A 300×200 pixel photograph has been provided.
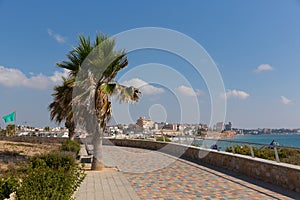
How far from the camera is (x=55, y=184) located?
401 centimetres

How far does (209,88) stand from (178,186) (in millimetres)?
8502

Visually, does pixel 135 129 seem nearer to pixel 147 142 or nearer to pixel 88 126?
pixel 147 142

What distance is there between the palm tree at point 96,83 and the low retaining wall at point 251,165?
458cm

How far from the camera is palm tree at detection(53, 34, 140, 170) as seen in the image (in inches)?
404

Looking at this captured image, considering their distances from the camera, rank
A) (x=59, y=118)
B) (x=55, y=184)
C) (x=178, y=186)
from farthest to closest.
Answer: (x=59, y=118), (x=178, y=186), (x=55, y=184)

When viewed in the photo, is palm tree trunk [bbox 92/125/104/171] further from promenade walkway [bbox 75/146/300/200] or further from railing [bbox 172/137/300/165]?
railing [bbox 172/137/300/165]

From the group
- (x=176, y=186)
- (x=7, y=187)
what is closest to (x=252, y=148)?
(x=176, y=186)

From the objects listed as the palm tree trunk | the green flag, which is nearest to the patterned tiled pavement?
the palm tree trunk

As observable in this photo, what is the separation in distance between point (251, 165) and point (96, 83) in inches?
Result: 250

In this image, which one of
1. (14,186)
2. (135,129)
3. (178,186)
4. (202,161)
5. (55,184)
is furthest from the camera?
(135,129)

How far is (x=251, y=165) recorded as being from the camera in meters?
8.91

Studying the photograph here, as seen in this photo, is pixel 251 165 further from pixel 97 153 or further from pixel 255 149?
pixel 97 153

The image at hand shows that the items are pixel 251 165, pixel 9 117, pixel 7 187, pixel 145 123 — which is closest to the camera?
pixel 7 187

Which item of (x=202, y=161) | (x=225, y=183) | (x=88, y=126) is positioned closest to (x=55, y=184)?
(x=225, y=183)
